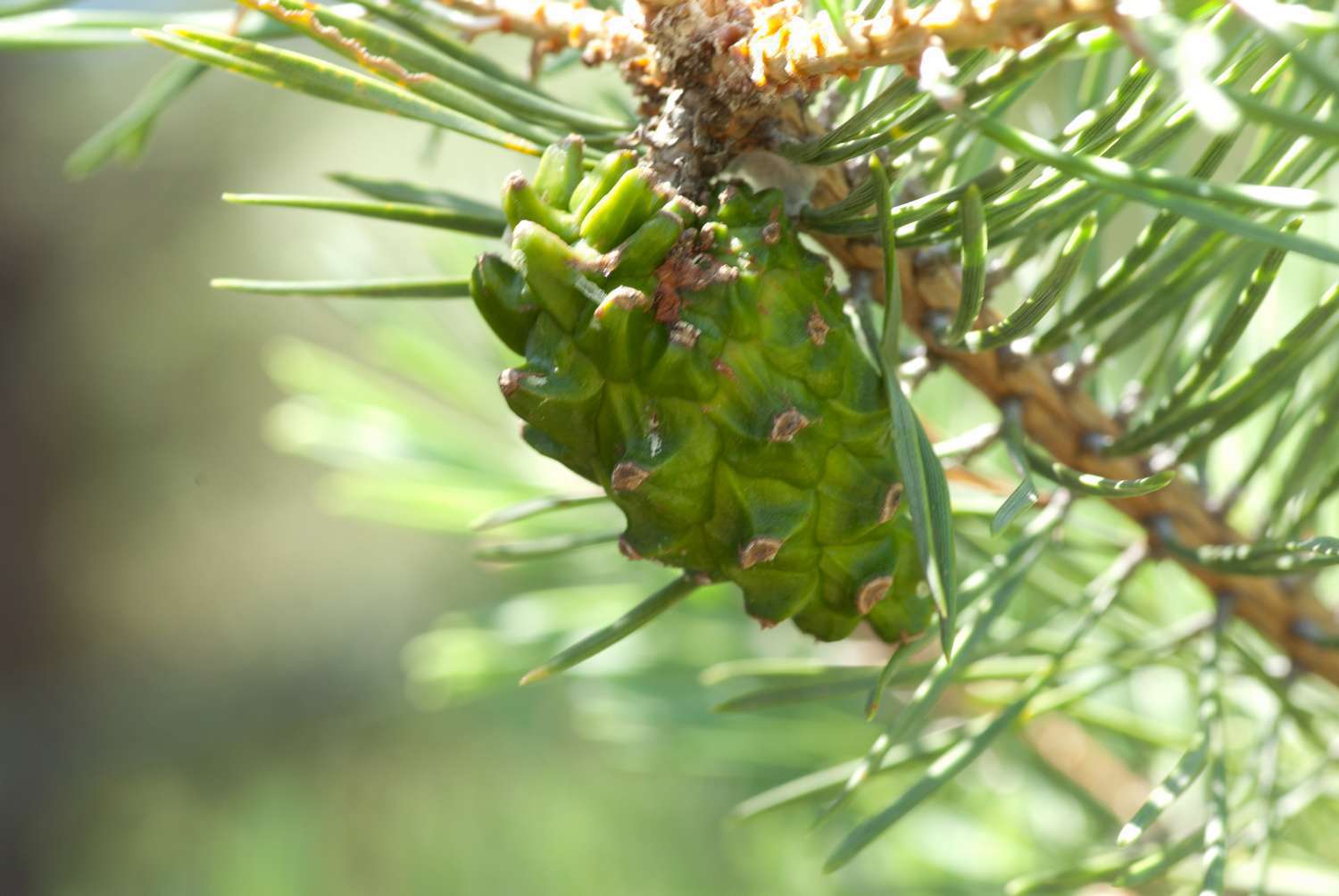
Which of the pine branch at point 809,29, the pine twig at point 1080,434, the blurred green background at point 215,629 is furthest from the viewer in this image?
the blurred green background at point 215,629

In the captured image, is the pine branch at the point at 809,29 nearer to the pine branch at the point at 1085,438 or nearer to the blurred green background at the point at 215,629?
the pine branch at the point at 1085,438

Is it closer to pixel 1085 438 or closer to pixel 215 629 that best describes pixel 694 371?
pixel 1085 438

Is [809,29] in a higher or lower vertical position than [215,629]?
higher

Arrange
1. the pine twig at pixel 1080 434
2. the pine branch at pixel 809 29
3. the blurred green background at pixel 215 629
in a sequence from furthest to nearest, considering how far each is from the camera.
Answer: the blurred green background at pixel 215 629 < the pine twig at pixel 1080 434 < the pine branch at pixel 809 29

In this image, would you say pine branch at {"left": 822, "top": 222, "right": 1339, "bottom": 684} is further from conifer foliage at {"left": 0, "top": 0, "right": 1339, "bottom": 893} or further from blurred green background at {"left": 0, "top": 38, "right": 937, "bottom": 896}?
blurred green background at {"left": 0, "top": 38, "right": 937, "bottom": 896}

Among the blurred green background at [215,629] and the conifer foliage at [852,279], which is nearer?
the conifer foliage at [852,279]

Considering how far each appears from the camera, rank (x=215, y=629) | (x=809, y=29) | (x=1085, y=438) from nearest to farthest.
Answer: (x=809, y=29)
(x=1085, y=438)
(x=215, y=629)

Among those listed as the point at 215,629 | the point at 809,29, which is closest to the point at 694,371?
the point at 809,29

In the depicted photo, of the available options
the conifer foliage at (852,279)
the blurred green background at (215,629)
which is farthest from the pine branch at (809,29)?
the blurred green background at (215,629)
